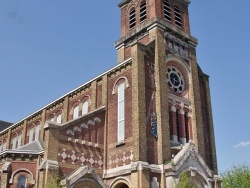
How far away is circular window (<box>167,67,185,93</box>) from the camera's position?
28828 millimetres

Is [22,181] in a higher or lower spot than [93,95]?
lower

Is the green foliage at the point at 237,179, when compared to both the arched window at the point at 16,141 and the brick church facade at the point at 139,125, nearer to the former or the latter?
the brick church facade at the point at 139,125

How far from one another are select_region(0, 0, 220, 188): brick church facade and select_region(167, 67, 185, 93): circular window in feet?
0.28

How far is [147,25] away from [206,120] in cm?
973

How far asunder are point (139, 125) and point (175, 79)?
6866 millimetres

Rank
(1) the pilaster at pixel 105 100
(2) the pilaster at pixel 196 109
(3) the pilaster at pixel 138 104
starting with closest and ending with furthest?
(3) the pilaster at pixel 138 104 → (1) the pilaster at pixel 105 100 → (2) the pilaster at pixel 196 109

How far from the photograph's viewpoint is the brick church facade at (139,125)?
2366cm

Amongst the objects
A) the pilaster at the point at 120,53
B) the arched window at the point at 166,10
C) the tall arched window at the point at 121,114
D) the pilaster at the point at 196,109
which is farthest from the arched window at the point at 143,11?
the tall arched window at the point at 121,114

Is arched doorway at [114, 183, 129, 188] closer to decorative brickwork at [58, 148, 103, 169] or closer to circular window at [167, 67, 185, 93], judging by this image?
decorative brickwork at [58, 148, 103, 169]

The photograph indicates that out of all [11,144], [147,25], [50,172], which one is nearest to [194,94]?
[147,25]

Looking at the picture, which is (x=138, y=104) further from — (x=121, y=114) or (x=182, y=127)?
(x=182, y=127)

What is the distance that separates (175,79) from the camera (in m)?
29.4

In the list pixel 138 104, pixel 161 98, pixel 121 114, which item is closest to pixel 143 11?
pixel 161 98

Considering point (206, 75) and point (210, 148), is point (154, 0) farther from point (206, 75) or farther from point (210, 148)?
point (210, 148)
